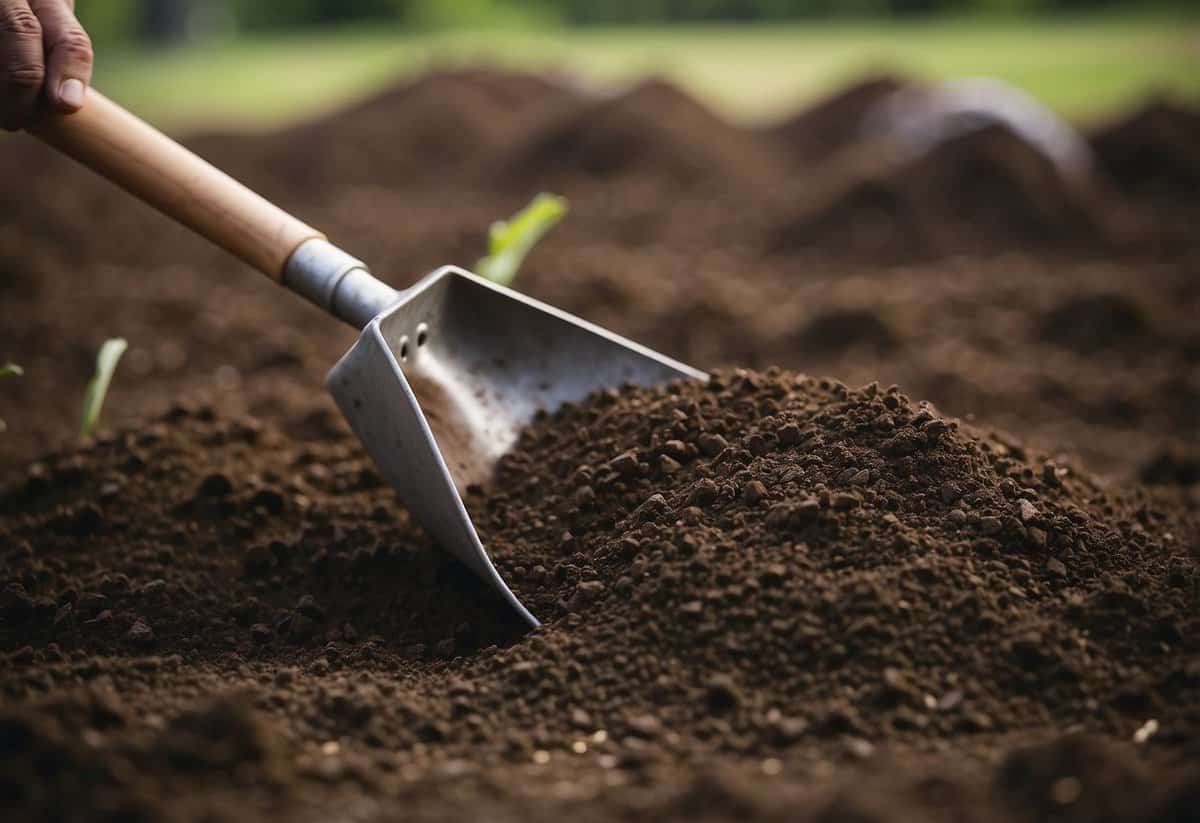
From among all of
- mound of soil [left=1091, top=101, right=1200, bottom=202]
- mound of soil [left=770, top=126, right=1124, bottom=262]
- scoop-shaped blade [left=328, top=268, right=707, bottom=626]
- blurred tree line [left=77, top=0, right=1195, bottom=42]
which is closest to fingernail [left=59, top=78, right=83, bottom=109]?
scoop-shaped blade [left=328, top=268, right=707, bottom=626]

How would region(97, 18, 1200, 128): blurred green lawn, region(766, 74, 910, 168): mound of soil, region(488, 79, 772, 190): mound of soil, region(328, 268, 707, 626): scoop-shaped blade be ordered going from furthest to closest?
region(97, 18, 1200, 128): blurred green lawn < region(766, 74, 910, 168): mound of soil < region(488, 79, 772, 190): mound of soil < region(328, 268, 707, 626): scoop-shaped blade

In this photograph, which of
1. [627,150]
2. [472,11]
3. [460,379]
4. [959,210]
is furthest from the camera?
[472,11]

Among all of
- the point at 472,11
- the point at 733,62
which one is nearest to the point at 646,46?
the point at 733,62

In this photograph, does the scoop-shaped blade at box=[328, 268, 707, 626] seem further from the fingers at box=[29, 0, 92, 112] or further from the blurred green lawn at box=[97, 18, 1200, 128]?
the blurred green lawn at box=[97, 18, 1200, 128]

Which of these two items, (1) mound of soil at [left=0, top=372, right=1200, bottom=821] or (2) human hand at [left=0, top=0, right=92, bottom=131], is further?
(2) human hand at [left=0, top=0, right=92, bottom=131]

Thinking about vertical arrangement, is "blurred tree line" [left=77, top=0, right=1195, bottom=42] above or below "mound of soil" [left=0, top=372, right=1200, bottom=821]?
above

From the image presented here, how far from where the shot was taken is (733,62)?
15.1 meters

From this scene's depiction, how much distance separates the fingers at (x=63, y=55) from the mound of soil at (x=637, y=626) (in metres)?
0.80

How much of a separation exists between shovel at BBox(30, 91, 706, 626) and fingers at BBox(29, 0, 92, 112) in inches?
2.1

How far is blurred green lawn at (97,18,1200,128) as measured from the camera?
11.6 meters

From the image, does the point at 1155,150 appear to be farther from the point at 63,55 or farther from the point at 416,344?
Answer: the point at 63,55

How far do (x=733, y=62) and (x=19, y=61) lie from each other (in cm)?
1399

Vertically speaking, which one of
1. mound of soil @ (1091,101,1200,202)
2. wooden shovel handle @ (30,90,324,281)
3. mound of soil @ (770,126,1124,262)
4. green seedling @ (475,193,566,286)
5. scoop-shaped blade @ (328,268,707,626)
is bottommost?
scoop-shaped blade @ (328,268,707,626)

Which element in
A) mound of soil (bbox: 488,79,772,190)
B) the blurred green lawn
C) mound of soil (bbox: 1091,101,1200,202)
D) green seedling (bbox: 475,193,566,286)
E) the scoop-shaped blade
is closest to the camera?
the scoop-shaped blade
